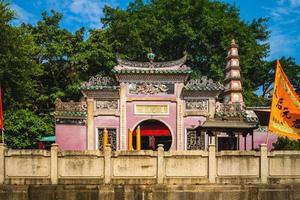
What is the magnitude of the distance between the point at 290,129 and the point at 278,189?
7.37ft

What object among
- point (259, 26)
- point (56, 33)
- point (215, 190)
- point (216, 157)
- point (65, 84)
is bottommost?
point (215, 190)

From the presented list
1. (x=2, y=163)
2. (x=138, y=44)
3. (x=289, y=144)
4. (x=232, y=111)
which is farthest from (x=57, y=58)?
(x=289, y=144)

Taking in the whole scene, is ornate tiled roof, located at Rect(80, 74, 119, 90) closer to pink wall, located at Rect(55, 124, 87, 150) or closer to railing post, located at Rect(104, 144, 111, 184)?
pink wall, located at Rect(55, 124, 87, 150)

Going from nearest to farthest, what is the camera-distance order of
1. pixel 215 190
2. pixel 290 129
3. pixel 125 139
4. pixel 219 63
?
pixel 215 190 → pixel 290 129 → pixel 125 139 → pixel 219 63

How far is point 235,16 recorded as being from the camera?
3716cm

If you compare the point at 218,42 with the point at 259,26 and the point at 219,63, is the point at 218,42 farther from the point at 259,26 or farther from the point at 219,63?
the point at 259,26

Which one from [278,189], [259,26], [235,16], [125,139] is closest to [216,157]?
[278,189]

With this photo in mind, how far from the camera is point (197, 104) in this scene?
72.7 ft

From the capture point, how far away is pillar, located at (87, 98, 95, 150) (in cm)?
2192

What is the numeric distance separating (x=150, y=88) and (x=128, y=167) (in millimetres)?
8347

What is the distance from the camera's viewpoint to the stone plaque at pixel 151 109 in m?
22.2

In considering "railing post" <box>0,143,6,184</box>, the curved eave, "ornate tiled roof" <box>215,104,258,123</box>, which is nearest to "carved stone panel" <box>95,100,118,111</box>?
the curved eave

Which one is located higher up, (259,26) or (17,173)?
(259,26)

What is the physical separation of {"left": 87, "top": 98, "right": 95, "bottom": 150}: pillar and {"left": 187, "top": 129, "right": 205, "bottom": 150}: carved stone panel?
4.77 metres
